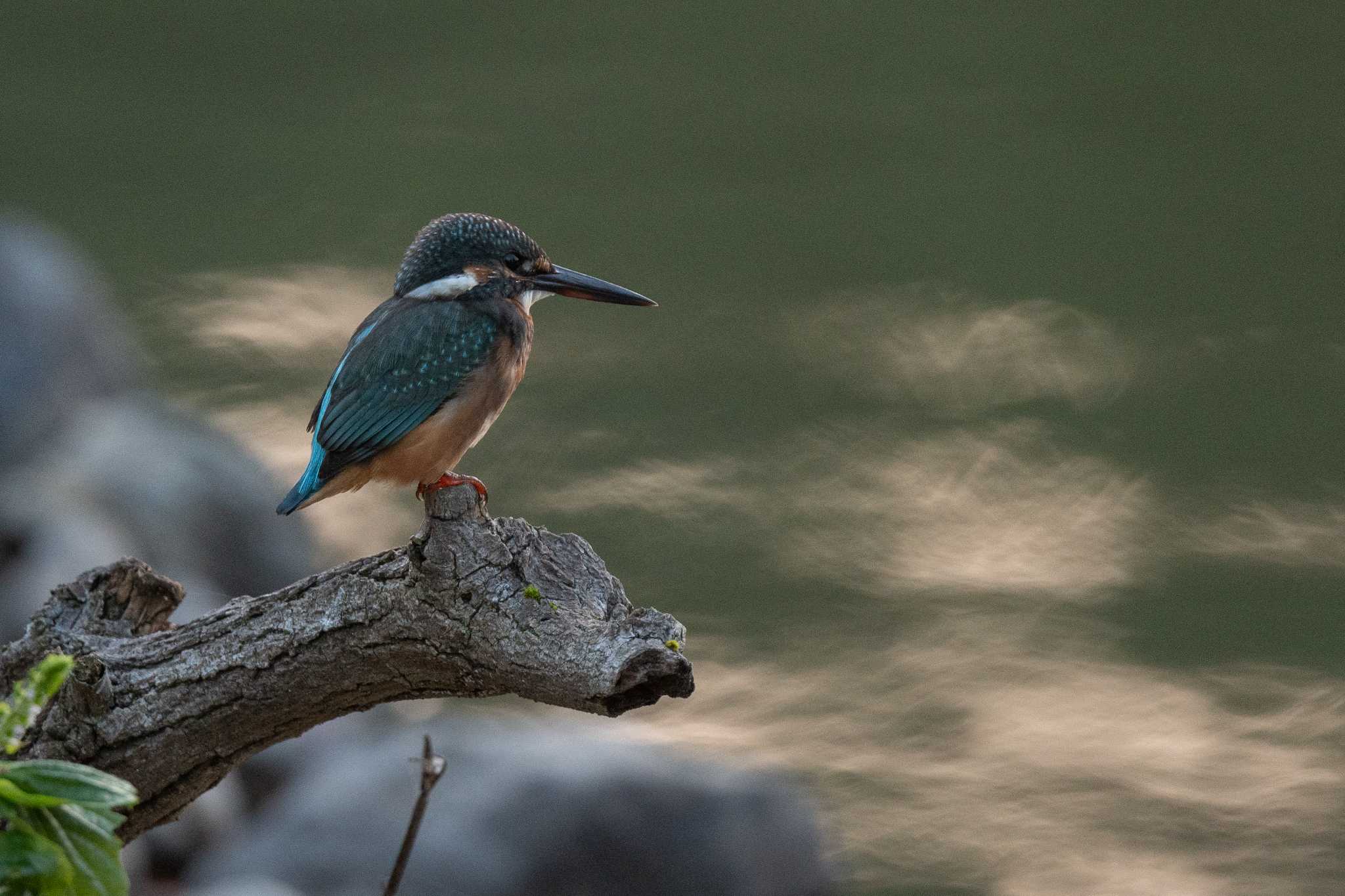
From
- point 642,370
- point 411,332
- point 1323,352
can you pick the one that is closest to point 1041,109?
point 1323,352

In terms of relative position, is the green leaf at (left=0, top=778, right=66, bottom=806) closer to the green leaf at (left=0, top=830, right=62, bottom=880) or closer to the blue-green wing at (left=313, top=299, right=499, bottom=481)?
the green leaf at (left=0, top=830, right=62, bottom=880)

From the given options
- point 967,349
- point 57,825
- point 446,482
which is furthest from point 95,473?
point 57,825

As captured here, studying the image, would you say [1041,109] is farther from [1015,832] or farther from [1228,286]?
[1015,832]

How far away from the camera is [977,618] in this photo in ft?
16.2

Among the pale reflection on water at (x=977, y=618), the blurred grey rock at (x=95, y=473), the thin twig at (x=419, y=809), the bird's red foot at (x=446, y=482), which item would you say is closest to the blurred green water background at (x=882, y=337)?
the pale reflection on water at (x=977, y=618)

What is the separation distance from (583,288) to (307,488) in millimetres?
614

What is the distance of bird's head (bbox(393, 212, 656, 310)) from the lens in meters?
2.54

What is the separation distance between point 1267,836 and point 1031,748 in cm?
66

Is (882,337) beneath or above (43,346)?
above

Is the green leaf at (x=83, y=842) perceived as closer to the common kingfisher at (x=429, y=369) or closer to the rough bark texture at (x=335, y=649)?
the rough bark texture at (x=335, y=649)

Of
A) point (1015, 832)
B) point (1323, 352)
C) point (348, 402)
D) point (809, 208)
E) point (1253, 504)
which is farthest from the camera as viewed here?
point (809, 208)

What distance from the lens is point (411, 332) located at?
7.95ft

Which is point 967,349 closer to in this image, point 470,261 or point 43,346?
point 43,346

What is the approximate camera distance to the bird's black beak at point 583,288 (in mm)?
2662
